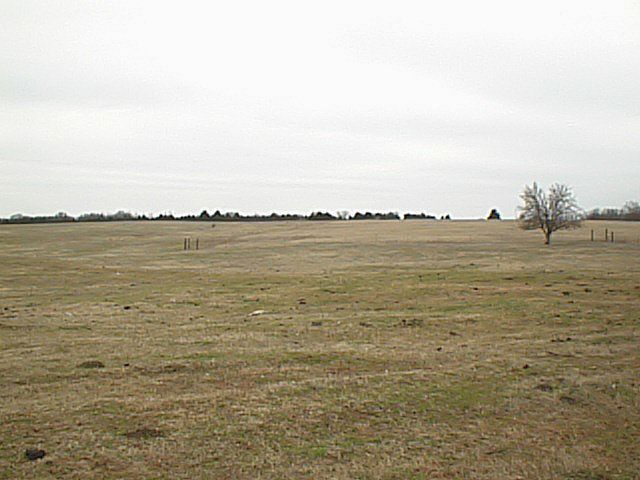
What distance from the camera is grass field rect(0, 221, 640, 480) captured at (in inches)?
332

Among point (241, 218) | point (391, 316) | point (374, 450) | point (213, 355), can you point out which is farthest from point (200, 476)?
point (241, 218)

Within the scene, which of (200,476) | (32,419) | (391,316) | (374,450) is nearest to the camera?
(200,476)

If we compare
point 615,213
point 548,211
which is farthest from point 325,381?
point 615,213

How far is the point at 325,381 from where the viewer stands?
12.5 metres

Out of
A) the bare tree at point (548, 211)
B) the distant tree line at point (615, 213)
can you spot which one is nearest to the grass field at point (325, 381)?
the bare tree at point (548, 211)

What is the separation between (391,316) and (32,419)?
14.0 metres

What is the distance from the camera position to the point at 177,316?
22.3 m

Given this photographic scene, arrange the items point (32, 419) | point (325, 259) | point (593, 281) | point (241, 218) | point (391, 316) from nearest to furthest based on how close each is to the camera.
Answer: point (32, 419) < point (391, 316) < point (593, 281) < point (325, 259) < point (241, 218)

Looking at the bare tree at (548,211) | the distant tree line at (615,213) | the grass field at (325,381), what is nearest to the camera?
the grass field at (325,381)

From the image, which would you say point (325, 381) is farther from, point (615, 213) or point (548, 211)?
point (615, 213)

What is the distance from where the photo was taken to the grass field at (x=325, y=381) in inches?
332

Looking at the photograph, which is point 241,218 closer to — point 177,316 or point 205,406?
point 177,316

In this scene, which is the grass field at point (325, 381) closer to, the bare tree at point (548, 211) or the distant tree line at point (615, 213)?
the bare tree at point (548, 211)

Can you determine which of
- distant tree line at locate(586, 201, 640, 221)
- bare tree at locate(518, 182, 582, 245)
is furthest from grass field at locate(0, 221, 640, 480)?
distant tree line at locate(586, 201, 640, 221)
